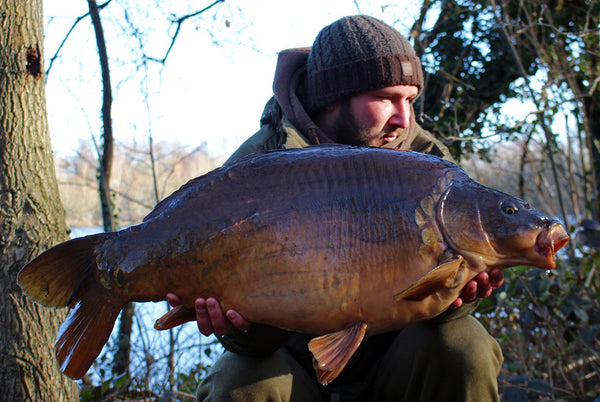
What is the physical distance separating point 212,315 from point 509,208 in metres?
0.95

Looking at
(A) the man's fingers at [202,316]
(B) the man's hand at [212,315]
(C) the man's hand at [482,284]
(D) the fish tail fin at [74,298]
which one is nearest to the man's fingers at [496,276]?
(C) the man's hand at [482,284]

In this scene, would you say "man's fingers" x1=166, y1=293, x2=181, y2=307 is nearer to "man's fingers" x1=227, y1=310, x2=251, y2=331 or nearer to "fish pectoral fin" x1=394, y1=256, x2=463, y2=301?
"man's fingers" x1=227, y1=310, x2=251, y2=331

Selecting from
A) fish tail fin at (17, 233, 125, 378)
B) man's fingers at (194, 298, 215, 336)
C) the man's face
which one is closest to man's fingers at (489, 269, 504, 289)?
man's fingers at (194, 298, 215, 336)

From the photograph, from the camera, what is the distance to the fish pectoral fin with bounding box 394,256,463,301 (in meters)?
1.50

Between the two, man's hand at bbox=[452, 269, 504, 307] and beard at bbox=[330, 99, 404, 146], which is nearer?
man's hand at bbox=[452, 269, 504, 307]

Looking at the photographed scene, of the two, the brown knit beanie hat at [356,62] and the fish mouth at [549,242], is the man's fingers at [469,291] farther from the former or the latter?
the brown knit beanie hat at [356,62]

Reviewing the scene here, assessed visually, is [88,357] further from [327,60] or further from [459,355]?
[327,60]

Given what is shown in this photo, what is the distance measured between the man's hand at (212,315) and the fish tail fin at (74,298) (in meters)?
0.23

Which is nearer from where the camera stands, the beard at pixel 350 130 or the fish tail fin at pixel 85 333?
the fish tail fin at pixel 85 333

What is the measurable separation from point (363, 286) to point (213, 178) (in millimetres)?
585

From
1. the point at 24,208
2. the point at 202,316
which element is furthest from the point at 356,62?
the point at 24,208

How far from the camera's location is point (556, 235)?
1.58m

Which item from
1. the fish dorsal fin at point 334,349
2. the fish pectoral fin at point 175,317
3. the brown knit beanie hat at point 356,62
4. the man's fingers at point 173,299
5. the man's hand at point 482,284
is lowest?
the fish dorsal fin at point 334,349

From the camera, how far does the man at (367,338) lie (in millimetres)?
2064
